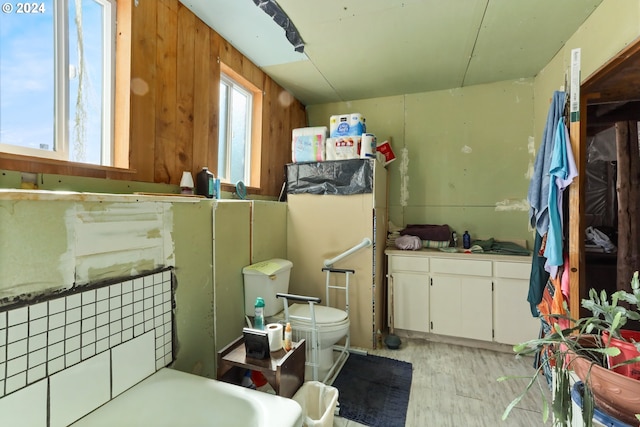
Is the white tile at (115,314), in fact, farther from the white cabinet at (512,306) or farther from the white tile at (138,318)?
the white cabinet at (512,306)

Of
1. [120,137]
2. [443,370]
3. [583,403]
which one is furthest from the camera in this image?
[443,370]

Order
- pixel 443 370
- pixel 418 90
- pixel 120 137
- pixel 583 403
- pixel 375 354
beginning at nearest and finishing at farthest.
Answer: pixel 583 403
pixel 120 137
pixel 443 370
pixel 375 354
pixel 418 90

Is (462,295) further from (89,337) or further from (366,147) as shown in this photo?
(89,337)

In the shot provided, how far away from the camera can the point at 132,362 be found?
119cm

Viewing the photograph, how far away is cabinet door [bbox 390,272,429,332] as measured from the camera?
2.55 meters

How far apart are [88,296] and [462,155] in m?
3.16

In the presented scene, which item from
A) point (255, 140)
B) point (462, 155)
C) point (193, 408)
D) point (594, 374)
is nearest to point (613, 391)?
point (594, 374)

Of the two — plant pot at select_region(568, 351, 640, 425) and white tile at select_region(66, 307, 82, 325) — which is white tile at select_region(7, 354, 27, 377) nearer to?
white tile at select_region(66, 307, 82, 325)

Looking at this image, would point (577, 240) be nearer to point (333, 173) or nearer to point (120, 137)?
point (333, 173)

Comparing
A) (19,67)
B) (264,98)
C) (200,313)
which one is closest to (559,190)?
(200,313)

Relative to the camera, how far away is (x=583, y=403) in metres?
0.72

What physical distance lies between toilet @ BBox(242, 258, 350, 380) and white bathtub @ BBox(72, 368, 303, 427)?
2.54 ft

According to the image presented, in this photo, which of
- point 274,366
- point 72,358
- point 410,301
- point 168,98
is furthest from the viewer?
point 410,301

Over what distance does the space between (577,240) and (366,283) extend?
1.44m
